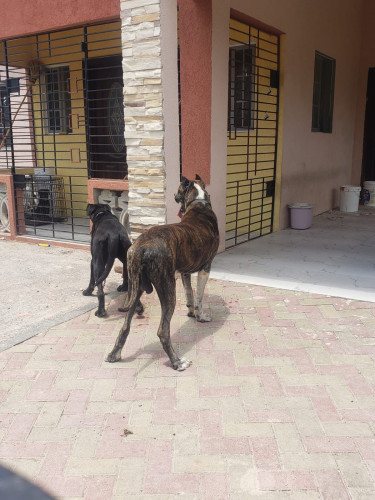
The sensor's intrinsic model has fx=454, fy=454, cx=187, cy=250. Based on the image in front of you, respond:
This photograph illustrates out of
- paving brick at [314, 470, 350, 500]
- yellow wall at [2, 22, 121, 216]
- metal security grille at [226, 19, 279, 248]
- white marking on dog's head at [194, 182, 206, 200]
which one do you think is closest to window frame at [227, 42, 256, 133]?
metal security grille at [226, 19, 279, 248]

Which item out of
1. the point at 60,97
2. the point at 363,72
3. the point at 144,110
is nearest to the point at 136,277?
the point at 144,110

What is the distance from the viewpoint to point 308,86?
820 cm

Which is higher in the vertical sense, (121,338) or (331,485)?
(121,338)

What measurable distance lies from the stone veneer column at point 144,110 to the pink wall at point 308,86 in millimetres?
1052

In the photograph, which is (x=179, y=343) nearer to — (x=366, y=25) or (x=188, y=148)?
(x=188, y=148)

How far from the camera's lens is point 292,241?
718cm

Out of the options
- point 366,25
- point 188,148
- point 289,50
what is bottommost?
point 188,148

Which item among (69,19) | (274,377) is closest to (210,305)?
(274,377)

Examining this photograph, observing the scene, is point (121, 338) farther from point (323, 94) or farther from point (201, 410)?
point (323, 94)

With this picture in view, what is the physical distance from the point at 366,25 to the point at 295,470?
11011 millimetres

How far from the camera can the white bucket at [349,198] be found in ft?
32.5

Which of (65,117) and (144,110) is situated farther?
(65,117)

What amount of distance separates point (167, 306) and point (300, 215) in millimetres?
5466

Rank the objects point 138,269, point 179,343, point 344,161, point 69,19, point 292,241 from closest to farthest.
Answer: point 138,269 < point 179,343 < point 69,19 < point 292,241 < point 344,161
